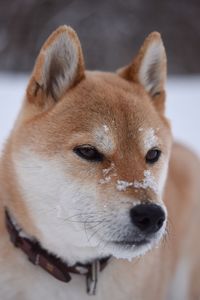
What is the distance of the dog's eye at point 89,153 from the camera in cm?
310

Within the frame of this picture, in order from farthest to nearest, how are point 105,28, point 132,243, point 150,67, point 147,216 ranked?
point 105,28 < point 150,67 < point 132,243 < point 147,216

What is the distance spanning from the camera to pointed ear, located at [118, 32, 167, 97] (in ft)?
11.6

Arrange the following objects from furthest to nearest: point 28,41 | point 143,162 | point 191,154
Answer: point 28,41
point 191,154
point 143,162

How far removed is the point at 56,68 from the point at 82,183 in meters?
0.73

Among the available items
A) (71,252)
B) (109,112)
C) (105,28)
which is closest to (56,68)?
(109,112)

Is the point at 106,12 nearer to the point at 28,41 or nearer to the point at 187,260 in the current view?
the point at 28,41

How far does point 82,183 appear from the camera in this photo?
9.94ft

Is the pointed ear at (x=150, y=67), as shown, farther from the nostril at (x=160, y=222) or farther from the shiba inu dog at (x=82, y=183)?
the nostril at (x=160, y=222)

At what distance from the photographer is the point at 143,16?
46.8ft

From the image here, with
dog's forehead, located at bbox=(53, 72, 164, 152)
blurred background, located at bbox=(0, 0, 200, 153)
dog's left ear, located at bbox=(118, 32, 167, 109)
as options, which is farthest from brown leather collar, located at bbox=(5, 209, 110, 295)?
blurred background, located at bbox=(0, 0, 200, 153)

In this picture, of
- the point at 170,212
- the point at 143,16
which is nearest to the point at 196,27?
the point at 143,16

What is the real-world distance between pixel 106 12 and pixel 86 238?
450 inches

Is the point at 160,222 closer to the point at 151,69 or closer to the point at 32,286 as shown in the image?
the point at 32,286

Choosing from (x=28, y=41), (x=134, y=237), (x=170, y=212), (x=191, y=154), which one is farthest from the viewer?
(x=28, y=41)
